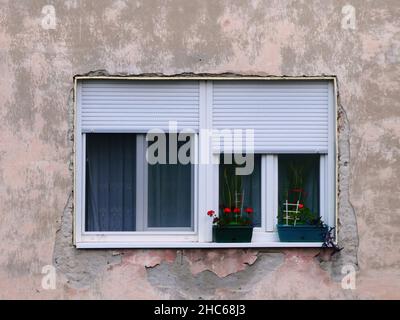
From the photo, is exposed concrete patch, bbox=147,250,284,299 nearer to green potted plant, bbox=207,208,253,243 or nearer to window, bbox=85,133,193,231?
green potted plant, bbox=207,208,253,243

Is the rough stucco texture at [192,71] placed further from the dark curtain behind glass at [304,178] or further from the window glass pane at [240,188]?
the window glass pane at [240,188]

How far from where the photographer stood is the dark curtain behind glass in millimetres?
8008

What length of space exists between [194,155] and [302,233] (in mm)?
1171

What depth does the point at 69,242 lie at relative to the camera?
7727 millimetres

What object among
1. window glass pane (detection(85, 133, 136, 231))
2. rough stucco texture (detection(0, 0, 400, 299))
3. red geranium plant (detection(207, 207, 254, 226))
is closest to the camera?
rough stucco texture (detection(0, 0, 400, 299))

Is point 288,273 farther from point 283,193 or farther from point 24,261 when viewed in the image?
point 24,261

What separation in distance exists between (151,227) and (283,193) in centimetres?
122

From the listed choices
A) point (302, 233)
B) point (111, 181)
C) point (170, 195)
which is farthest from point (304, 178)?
point (111, 181)

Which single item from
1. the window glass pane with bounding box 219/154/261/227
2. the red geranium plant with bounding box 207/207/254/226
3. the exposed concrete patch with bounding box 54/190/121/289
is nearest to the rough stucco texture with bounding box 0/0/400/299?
the exposed concrete patch with bounding box 54/190/121/289

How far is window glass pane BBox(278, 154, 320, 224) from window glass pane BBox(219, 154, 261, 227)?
0.20 meters

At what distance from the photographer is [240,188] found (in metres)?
8.02

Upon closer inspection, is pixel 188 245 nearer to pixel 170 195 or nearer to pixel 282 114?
pixel 170 195

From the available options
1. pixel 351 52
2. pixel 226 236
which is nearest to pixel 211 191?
pixel 226 236

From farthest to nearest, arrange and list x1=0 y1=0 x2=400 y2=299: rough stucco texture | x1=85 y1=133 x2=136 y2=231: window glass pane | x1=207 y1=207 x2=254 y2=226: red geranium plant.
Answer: x1=85 y1=133 x2=136 y2=231: window glass pane < x1=207 y1=207 x2=254 y2=226: red geranium plant < x1=0 y1=0 x2=400 y2=299: rough stucco texture
